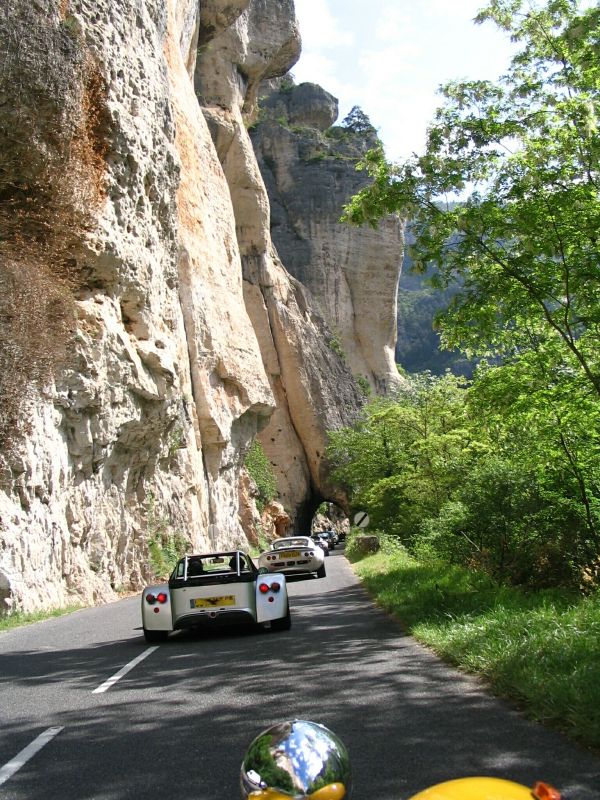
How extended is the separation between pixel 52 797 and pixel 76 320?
645 inches

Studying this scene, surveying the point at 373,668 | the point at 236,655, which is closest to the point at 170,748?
the point at 373,668

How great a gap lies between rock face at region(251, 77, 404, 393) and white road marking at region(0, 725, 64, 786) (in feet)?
187

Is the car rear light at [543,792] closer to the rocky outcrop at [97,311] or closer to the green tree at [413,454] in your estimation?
the rocky outcrop at [97,311]

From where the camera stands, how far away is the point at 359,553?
28.7 metres

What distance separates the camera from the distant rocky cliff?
16.5m

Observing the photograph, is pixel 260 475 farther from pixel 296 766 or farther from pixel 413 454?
pixel 296 766

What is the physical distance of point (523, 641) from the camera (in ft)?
20.8

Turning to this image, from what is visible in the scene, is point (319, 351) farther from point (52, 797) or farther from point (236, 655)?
point (52, 797)

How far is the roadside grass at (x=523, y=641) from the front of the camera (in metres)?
4.73

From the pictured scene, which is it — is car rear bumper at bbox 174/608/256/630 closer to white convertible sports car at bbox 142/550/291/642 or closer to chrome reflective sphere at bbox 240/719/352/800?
white convertible sports car at bbox 142/550/291/642

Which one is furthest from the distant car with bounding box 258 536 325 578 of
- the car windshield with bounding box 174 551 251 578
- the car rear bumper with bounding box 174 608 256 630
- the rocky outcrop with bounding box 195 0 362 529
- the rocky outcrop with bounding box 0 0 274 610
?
the rocky outcrop with bounding box 195 0 362 529

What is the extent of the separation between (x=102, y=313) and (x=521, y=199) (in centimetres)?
1299

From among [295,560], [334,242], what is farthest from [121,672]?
[334,242]

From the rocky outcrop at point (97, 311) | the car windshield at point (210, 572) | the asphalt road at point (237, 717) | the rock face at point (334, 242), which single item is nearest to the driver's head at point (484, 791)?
the asphalt road at point (237, 717)
